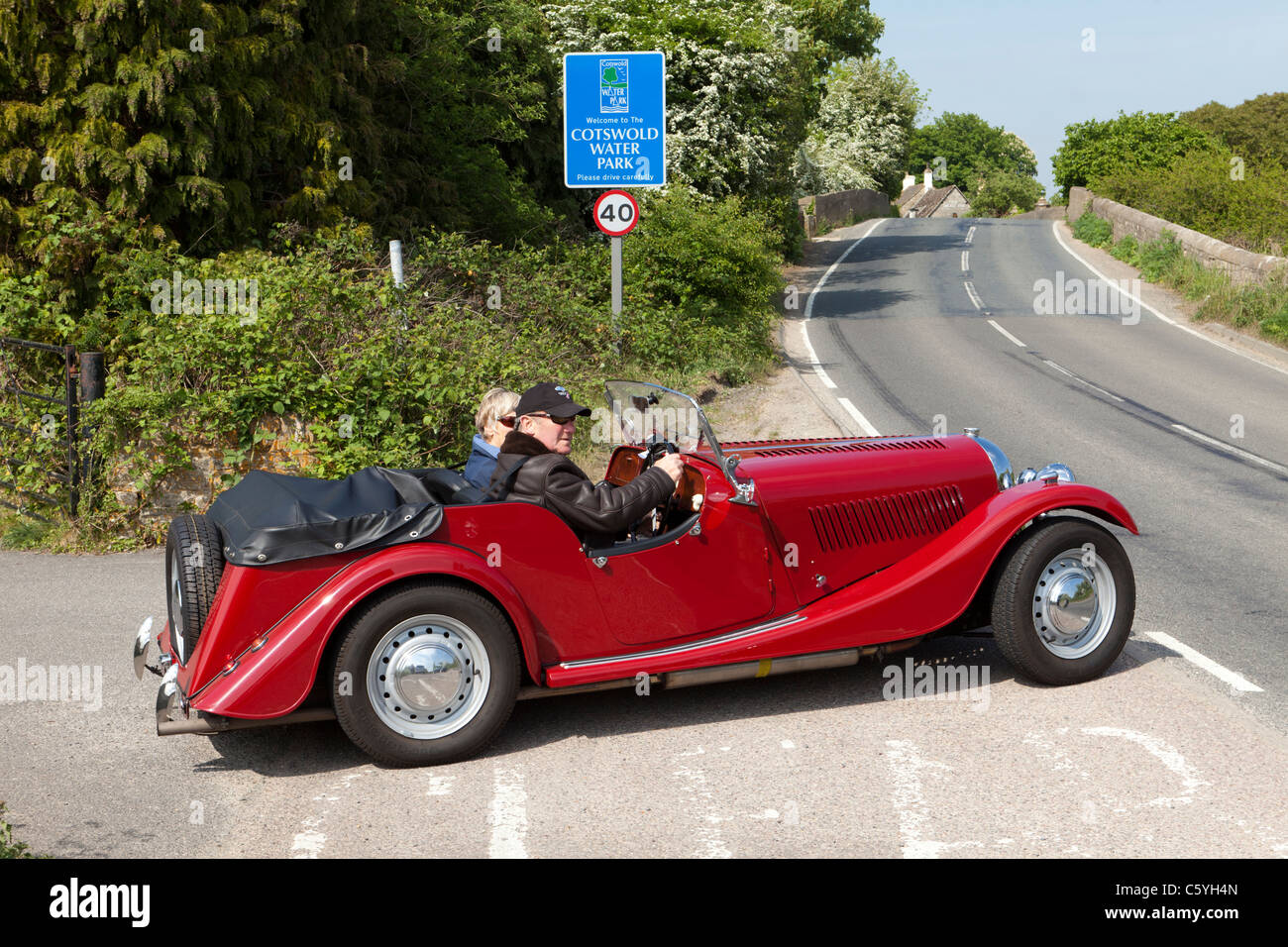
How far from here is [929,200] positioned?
84.1 m

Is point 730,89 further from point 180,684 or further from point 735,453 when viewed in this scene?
point 180,684

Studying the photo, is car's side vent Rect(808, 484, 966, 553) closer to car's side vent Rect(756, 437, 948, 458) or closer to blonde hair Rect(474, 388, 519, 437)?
car's side vent Rect(756, 437, 948, 458)

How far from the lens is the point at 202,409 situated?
8.47m

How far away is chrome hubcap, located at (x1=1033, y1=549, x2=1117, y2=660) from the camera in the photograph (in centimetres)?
538

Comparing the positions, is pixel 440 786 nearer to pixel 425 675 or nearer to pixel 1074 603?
pixel 425 675

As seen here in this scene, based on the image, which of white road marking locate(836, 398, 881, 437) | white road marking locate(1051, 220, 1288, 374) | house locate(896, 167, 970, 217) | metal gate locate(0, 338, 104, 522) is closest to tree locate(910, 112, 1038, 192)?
house locate(896, 167, 970, 217)

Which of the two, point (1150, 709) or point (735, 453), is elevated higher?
point (735, 453)

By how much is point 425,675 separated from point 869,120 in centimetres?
5529

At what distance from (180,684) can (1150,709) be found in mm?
4182

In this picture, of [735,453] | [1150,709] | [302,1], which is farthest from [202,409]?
[1150,709]

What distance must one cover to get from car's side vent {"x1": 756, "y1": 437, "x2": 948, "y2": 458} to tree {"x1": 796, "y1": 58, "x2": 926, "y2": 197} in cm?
4830

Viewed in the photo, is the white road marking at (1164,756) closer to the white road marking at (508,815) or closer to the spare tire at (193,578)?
the white road marking at (508,815)

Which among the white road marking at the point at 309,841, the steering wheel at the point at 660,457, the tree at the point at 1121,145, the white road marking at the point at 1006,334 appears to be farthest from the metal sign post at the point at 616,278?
the tree at the point at 1121,145

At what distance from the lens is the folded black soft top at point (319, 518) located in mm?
4504
